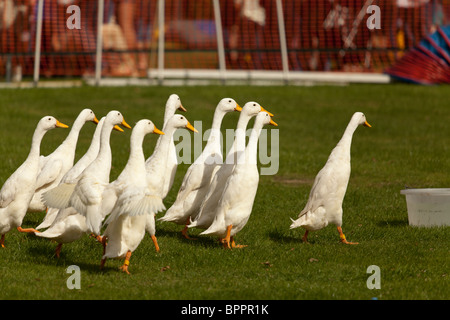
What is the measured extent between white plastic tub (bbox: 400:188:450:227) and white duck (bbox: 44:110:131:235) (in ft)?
11.5

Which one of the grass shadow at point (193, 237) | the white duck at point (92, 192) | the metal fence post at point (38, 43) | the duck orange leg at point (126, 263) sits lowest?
the grass shadow at point (193, 237)

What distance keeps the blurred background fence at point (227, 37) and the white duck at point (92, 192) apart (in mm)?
13620

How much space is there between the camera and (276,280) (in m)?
7.23

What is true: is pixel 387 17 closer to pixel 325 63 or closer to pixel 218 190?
pixel 325 63

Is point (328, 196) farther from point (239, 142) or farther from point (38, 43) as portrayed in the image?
point (38, 43)

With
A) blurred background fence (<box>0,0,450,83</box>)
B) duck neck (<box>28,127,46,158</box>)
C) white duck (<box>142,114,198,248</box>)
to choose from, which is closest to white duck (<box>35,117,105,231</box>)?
duck neck (<box>28,127,46,158</box>)

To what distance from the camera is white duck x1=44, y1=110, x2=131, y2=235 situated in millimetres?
7321

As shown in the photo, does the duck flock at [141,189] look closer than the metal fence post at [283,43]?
Yes

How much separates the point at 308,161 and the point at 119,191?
21.4ft

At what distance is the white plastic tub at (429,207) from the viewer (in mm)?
9109

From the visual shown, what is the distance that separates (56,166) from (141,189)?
232 cm

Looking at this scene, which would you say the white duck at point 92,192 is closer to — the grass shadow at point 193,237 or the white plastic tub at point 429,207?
the grass shadow at point 193,237

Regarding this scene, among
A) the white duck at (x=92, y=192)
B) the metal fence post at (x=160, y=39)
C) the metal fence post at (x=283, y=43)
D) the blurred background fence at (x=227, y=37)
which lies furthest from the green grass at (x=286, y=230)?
the blurred background fence at (x=227, y=37)
